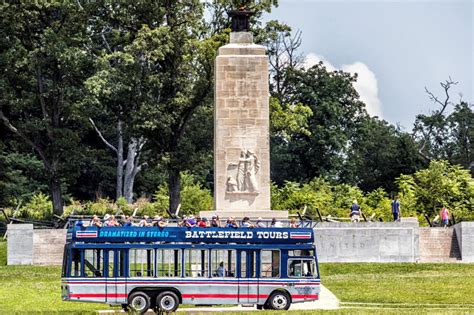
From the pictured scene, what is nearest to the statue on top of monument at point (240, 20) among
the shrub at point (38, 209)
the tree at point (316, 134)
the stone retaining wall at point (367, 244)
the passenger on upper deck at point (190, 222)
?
the stone retaining wall at point (367, 244)

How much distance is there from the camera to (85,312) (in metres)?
38.9

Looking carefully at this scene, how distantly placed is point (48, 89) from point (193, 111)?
7.34m

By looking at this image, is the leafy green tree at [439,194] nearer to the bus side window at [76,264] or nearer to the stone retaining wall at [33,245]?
the stone retaining wall at [33,245]

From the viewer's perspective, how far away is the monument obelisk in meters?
55.6

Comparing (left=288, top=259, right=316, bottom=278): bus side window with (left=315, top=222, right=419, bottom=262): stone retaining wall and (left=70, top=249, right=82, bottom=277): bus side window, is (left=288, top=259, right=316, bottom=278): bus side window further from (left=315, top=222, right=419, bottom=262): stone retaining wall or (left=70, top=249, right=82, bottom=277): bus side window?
(left=315, top=222, right=419, bottom=262): stone retaining wall

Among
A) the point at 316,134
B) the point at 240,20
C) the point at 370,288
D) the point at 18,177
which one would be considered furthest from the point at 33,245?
the point at 316,134

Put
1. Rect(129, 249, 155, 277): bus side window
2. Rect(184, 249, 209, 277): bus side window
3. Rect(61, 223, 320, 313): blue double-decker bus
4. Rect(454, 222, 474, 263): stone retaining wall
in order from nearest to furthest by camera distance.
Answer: Rect(61, 223, 320, 313): blue double-decker bus → Rect(129, 249, 155, 277): bus side window → Rect(184, 249, 209, 277): bus side window → Rect(454, 222, 474, 263): stone retaining wall

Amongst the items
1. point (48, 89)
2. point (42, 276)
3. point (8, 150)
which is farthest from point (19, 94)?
point (42, 276)

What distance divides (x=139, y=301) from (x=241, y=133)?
18.4 m

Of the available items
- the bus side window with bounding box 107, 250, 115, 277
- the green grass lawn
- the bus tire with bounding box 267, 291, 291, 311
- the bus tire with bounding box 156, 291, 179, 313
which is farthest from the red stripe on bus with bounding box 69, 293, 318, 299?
the green grass lawn

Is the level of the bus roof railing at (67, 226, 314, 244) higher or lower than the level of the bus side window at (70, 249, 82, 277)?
higher

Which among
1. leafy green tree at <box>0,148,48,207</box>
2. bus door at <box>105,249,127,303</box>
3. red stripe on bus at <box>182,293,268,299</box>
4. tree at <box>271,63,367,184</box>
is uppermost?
tree at <box>271,63,367,184</box>

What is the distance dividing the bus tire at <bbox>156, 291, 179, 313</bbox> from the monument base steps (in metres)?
19.1

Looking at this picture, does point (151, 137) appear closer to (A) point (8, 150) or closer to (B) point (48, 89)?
(B) point (48, 89)
